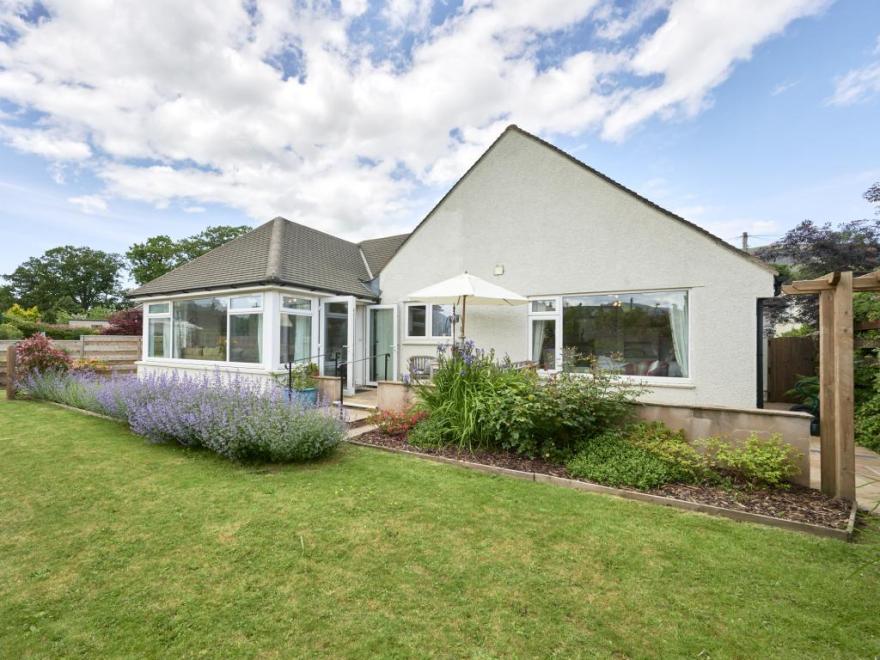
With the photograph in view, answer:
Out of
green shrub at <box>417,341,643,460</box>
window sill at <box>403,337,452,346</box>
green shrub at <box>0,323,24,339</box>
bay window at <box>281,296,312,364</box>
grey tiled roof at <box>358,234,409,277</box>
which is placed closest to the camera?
green shrub at <box>417,341,643,460</box>

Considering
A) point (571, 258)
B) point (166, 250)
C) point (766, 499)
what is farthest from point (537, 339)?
point (166, 250)

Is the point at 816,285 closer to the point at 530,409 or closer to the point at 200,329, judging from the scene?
the point at 530,409

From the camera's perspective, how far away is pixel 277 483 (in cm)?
441

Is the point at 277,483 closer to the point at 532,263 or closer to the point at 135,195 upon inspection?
the point at 532,263

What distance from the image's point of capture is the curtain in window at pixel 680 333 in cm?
748

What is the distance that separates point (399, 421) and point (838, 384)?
222 inches

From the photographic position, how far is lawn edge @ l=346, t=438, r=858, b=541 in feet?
11.2

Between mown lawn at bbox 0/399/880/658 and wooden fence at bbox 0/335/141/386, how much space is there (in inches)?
447

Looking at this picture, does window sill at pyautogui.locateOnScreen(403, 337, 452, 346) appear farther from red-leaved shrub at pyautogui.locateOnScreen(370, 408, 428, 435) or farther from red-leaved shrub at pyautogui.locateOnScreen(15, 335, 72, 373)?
red-leaved shrub at pyautogui.locateOnScreen(15, 335, 72, 373)

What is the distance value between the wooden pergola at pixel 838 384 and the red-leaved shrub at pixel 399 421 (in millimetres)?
5129

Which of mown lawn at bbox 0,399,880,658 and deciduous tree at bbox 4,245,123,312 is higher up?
deciduous tree at bbox 4,245,123,312

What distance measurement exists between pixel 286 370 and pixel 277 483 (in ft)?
17.7

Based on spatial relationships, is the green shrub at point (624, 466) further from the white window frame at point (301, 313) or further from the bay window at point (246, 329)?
the bay window at point (246, 329)

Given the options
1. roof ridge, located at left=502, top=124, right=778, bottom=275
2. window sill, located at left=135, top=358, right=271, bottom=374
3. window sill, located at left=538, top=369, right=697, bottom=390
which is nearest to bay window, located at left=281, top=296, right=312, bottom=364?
window sill, located at left=135, top=358, right=271, bottom=374
